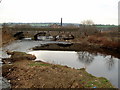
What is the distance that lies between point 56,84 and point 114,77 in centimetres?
668

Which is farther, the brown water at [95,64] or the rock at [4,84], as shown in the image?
the brown water at [95,64]

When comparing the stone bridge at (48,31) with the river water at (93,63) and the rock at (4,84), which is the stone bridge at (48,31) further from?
the rock at (4,84)

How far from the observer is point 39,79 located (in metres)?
11.7

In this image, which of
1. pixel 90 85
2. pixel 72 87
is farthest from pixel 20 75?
pixel 90 85

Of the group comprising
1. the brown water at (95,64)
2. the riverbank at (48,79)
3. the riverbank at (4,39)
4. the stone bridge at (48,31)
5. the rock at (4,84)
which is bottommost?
the brown water at (95,64)

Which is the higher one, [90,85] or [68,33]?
[68,33]

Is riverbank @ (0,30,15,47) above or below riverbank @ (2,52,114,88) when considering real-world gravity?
above

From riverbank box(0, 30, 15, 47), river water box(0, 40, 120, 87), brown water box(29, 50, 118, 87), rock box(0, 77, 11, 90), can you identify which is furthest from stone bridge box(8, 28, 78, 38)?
rock box(0, 77, 11, 90)

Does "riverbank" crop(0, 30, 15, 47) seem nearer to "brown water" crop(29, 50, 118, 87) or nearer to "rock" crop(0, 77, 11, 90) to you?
"brown water" crop(29, 50, 118, 87)

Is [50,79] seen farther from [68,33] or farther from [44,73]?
[68,33]

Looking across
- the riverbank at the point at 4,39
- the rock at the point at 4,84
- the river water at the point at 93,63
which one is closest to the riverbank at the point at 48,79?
the rock at the point at 4,84

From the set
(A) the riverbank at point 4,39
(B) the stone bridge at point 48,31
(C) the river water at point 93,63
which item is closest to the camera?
(C) the river water at point 93,63

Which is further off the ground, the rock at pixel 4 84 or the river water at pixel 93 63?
the rock at pixel 4 84

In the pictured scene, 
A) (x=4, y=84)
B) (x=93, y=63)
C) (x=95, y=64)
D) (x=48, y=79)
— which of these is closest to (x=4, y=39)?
(x=93, y=63)
